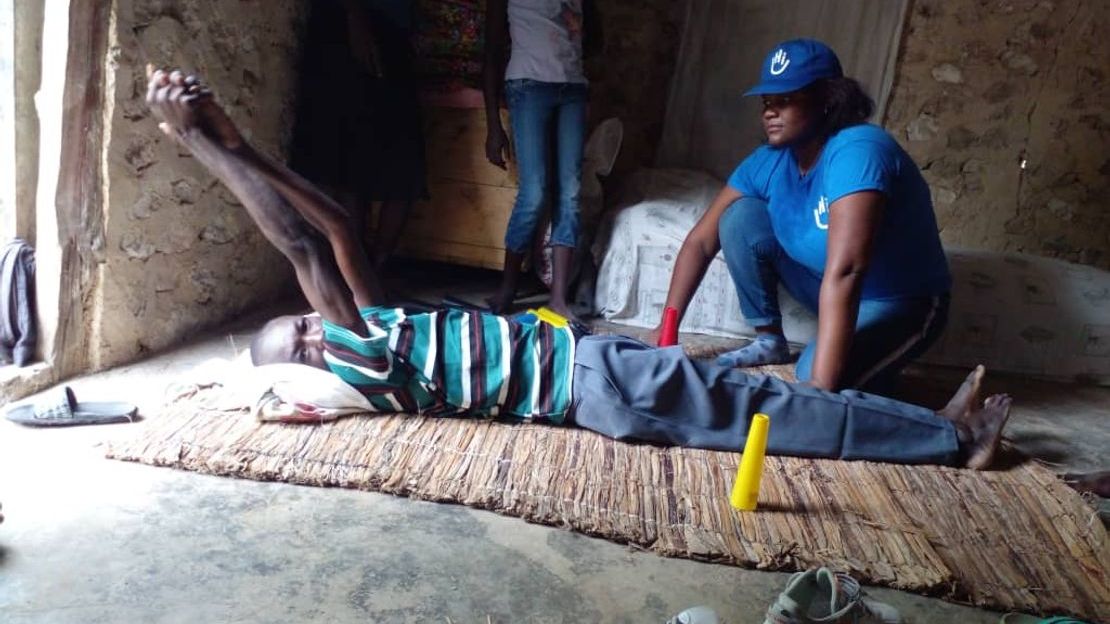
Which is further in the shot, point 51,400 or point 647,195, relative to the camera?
point 647,195

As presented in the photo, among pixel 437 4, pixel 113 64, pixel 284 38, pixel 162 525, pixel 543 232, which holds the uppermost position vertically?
pixel 437 4

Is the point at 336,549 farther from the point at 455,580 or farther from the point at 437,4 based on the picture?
the point at 437,4

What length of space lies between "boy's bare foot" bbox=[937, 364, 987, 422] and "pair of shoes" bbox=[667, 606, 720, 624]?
106cm

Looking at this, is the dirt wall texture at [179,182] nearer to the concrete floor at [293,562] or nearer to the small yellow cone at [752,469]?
the concrete floor at [293,562]

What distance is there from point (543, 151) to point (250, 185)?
1454 mm

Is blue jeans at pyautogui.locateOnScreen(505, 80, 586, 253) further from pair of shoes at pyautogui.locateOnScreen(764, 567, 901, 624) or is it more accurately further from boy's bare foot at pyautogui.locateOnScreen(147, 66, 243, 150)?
pair of shoes at pyautogui.locateOnScreen(764, 567, 901, 624)

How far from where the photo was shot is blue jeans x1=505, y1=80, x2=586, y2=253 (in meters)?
2.87

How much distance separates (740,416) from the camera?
6.30ft

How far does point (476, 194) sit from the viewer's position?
320cm

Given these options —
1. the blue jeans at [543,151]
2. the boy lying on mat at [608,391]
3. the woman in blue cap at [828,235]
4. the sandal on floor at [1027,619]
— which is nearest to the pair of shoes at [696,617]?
the sandal on floor at [1027,619]

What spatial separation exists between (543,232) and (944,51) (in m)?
1.88

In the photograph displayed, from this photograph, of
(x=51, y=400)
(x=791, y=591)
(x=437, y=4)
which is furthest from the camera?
(x=437, y=4)

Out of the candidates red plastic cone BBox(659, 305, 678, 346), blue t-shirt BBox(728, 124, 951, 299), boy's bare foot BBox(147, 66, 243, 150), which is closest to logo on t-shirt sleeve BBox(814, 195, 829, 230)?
blue t-shirt BBox(728, 124, 951, 299)

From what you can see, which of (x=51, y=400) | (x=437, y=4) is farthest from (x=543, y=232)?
(x=51, y=400)
